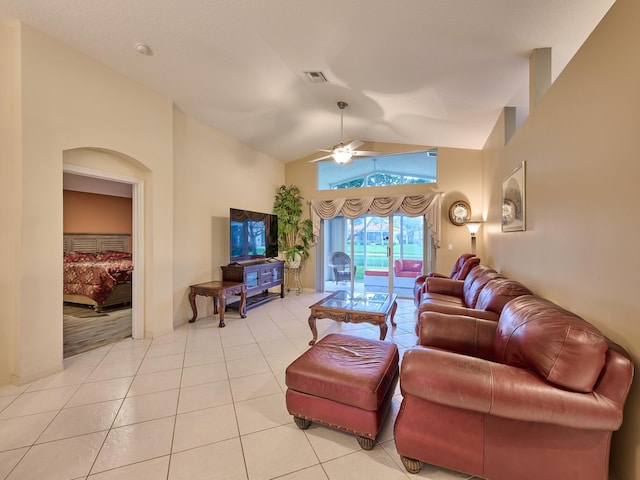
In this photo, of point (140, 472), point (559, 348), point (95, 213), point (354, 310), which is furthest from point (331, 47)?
point (95, 213)

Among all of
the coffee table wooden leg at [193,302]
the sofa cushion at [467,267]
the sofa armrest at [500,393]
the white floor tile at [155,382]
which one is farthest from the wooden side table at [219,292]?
the sofa cushion at [467,267]

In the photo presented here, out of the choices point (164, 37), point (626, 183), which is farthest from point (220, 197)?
point (626, 183)

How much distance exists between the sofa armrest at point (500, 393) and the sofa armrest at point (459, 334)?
2.66ft

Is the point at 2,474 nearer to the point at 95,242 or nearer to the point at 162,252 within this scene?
the point at 162,252

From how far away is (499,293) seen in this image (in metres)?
2.45

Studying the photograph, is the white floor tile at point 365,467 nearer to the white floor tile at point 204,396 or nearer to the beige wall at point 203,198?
the white floor tile at point 204,396

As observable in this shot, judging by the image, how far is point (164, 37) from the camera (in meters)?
2.64

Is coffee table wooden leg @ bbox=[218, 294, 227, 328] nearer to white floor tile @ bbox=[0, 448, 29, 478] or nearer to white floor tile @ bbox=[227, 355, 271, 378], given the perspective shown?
white floor tile @ bbox=[227, 355, 271, 378]

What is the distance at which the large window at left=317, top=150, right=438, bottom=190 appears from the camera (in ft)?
18.7

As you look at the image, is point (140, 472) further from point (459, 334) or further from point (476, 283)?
point (476, 283)

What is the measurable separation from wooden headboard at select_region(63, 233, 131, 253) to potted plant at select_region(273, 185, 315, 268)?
4248 mm

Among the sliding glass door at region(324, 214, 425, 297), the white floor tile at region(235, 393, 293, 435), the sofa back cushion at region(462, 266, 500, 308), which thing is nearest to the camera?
Answer: the white floor tile at region(235, 393, 293, 435)

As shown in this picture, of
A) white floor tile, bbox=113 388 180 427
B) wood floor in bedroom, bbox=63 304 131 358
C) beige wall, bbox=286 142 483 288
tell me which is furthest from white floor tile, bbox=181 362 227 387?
beige wall, bbox=286 142 483 288

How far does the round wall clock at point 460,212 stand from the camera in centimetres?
528
